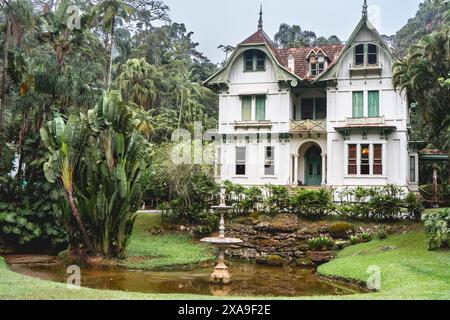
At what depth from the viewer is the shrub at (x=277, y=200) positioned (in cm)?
2655

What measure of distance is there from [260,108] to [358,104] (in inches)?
246

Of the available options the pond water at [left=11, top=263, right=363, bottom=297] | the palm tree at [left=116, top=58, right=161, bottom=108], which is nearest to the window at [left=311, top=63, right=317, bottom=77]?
the pond water at [left=11, top=263, right=363, bottom=297]

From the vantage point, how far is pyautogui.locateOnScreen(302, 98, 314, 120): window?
32719 millimetres

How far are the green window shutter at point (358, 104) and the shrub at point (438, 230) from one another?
11.3 metres

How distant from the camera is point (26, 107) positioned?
74.9ft

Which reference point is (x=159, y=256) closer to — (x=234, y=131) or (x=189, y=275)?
(x=189, y=275)

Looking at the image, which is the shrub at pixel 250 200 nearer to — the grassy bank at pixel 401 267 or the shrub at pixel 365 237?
the shrub at pixel 365 237

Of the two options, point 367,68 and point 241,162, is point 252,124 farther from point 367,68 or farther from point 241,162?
point 367,68

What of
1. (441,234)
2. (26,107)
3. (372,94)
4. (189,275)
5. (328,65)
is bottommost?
(189,275)

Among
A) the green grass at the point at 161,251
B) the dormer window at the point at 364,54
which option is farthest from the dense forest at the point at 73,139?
the dormer window at the point at 364,54

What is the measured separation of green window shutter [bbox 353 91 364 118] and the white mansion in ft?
0.20

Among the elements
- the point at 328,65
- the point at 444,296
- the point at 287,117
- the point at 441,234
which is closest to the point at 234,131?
the point at 287,117

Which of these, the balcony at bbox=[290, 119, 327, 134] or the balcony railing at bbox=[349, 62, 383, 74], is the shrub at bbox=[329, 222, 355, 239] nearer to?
the balcony at bbox=[290, 119, 327, 134]
